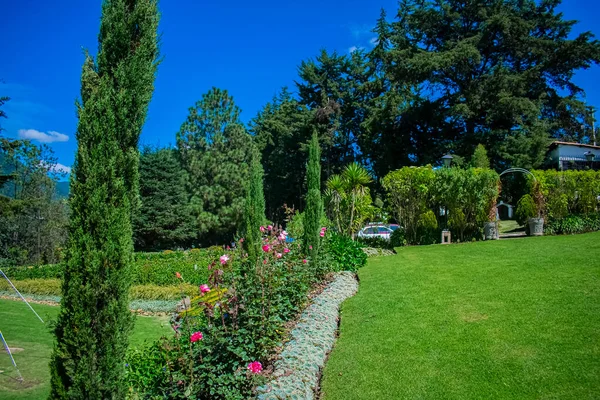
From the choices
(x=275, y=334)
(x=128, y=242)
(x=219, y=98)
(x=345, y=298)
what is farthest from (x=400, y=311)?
(x=219, y=98)

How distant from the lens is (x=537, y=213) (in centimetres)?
1353

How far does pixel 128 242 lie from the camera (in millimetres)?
3227

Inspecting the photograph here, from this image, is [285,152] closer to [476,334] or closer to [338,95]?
[338,95]

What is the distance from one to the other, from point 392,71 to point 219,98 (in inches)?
505

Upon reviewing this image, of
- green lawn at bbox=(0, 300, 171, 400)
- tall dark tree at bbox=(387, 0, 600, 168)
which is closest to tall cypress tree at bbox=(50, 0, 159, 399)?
green lawn at bbox=(0, 300, 171, 400)

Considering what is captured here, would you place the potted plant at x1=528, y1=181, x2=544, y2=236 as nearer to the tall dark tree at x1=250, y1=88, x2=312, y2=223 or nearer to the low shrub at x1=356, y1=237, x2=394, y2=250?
the low shrub at x1=356, y1=237, x2=394, y2=250

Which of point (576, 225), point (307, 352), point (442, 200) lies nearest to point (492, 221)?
→ point (442, 200)

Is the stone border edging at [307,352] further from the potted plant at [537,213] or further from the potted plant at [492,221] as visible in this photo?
the potted plant at [537,213]

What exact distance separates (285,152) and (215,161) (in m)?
10.8

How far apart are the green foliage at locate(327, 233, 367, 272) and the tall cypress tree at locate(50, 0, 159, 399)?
24.2 feet

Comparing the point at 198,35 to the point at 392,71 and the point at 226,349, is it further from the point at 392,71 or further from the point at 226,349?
the point at 392,71

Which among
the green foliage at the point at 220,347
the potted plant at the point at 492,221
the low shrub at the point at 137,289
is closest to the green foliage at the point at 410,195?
the potted plant at the point at 492,221

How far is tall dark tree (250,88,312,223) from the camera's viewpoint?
1383 inches

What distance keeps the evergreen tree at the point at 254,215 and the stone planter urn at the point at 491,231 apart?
9.03 metres
